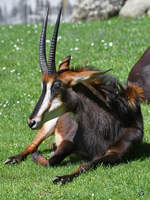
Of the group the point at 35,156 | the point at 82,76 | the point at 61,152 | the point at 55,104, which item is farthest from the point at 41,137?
the point at 82,76

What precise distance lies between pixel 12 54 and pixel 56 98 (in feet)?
21.9

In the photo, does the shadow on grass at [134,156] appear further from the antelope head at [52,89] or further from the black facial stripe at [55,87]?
the black facial stripe at [55,87]

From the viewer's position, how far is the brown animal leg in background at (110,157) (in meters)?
5.56

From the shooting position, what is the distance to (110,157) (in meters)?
5.79

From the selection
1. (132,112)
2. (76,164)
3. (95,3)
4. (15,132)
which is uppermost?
(132,112)

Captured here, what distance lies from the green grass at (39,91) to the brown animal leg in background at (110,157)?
9 centimetres

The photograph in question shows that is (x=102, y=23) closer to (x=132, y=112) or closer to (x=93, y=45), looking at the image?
(x=93, y=45)

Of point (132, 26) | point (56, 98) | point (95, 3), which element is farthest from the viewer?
point (95, 3)

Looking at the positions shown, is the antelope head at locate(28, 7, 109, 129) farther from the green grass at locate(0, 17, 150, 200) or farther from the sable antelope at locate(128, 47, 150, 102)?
the sable antelope at locate(128, 47, 150, 102)

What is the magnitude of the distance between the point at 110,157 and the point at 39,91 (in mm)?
3981

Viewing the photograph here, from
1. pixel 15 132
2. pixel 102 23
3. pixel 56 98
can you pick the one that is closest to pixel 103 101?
pixel 56 98

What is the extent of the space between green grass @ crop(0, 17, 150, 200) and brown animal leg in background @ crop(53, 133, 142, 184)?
3.4 inches

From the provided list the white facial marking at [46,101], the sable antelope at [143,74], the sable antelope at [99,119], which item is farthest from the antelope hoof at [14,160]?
the sable antelope at [143,74]

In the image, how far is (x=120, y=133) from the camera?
605 cm
